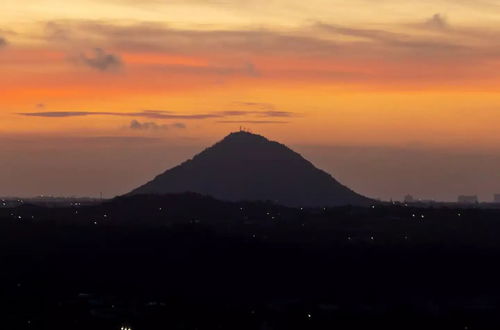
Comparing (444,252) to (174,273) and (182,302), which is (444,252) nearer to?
(174,273)

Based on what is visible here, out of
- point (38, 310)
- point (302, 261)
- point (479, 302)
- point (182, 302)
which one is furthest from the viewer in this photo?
point (302, 261)

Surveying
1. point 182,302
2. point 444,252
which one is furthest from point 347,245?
point 182,302

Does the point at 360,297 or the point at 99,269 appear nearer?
the point at 360,297

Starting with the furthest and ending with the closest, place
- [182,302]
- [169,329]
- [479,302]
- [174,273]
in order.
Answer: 1. [174,273]
2. [479,302]
3. [182,302]
4. [169,329]

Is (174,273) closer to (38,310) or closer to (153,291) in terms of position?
(153,291)

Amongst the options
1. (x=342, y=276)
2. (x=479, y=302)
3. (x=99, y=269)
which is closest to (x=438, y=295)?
(x=479, y=302)

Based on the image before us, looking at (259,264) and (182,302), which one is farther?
(259,264)
